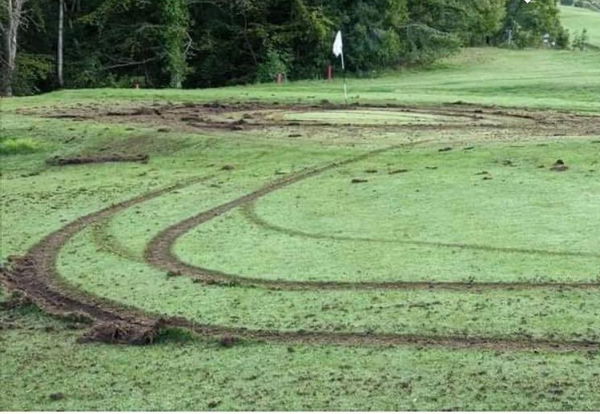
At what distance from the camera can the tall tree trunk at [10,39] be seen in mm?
37156

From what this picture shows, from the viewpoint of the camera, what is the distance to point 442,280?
8430mm

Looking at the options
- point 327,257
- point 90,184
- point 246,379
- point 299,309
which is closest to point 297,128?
point 90,184

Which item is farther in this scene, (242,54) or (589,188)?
(242,54)

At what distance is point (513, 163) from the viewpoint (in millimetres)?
14297

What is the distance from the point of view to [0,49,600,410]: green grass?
20.6 feet

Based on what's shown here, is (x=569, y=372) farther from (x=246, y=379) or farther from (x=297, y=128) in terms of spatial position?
(x=297, y=128)

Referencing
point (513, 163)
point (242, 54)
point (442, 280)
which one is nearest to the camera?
point (442, 280)

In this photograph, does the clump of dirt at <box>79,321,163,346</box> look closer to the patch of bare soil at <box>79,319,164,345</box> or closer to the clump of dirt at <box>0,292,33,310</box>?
the patch of bare soil at <box>79,319,164,345</box>

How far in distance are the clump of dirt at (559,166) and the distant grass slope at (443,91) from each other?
25.0ft

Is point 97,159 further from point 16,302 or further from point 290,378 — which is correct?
point 290,378

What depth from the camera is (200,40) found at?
41.3 meters

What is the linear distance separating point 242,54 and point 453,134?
25.1m

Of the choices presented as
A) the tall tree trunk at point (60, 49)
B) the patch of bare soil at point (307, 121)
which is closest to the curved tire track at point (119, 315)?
the patch of bare soil at point (307, 121)

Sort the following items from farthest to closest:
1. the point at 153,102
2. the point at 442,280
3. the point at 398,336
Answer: the point at 153,102 < the point at 442,280 < the point at 398,336
